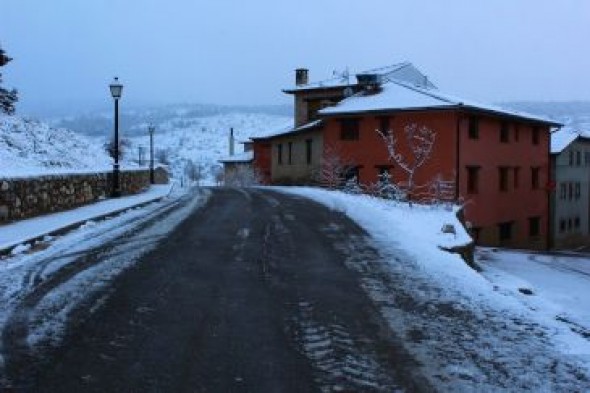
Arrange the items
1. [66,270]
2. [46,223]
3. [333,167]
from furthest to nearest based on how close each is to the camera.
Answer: [333,167] < [46,223] < [66,270]

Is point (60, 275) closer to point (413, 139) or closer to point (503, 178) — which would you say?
point (413, 139)

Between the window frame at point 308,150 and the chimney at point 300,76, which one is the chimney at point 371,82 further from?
the chimney at point 300,76

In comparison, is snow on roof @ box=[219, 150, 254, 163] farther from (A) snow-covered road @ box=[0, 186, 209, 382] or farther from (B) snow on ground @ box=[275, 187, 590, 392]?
(B) snow on ground @ box=[275, 187, 590, 392]

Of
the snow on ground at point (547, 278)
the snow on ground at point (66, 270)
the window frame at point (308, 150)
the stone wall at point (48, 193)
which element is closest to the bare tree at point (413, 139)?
the snow on ground at point (547, 278)

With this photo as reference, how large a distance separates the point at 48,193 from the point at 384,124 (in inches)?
981

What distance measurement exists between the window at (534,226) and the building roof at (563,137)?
5.62 meters

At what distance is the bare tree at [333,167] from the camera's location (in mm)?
39031

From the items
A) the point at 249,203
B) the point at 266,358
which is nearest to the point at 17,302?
the point at 266,358

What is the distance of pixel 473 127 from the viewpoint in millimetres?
37594

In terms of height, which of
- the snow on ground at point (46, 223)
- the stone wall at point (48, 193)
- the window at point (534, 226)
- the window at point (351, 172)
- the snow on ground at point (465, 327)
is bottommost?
the window at point (534, 226)

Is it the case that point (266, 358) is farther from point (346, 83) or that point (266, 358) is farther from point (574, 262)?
point (346, 83)

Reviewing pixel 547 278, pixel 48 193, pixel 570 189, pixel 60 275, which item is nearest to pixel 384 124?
pixel 547 278

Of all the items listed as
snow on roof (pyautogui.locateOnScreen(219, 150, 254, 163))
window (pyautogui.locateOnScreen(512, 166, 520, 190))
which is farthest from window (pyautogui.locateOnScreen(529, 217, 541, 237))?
snow on roof (pyautogui.locateOnScreen(219, 150, 254, 163))

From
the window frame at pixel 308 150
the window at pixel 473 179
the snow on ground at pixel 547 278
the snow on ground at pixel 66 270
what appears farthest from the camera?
the window frame at pixel 308 150
